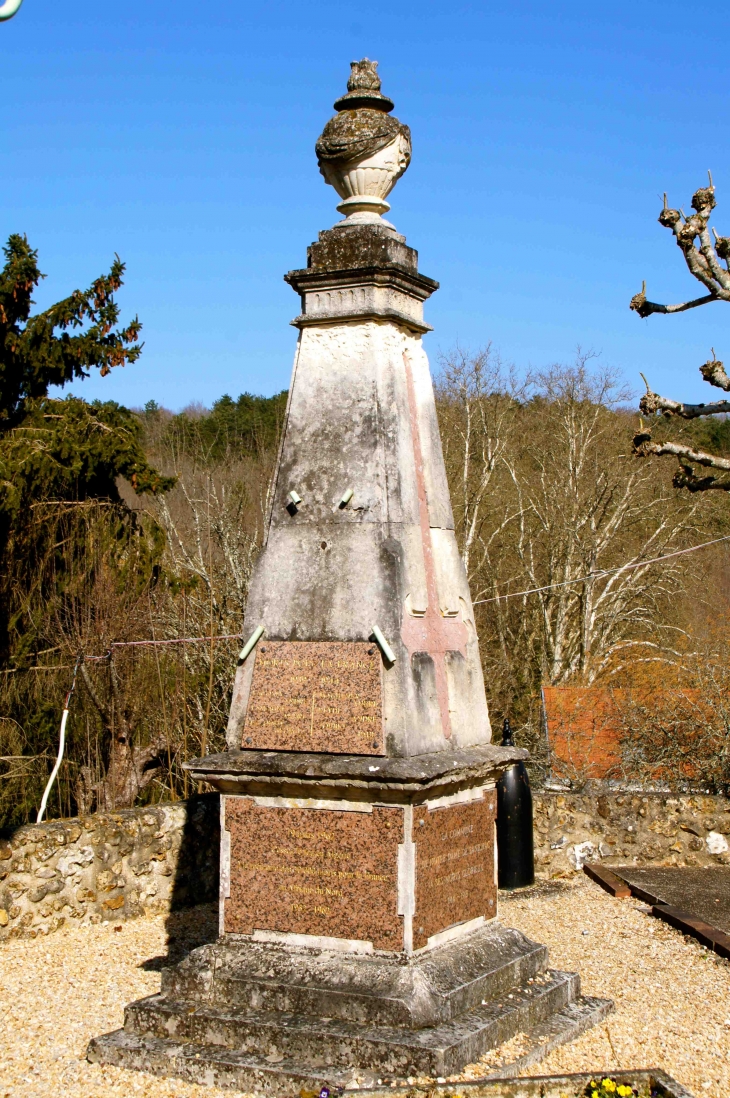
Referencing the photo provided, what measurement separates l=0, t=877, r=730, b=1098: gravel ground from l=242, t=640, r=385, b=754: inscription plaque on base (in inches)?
65.0

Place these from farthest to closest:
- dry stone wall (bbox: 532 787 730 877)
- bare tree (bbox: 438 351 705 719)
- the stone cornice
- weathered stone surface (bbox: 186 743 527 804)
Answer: bare tree (bbox: 438 351 705 719) < dry stone wall (bbox: 532 787 730 877) < the stone cornice < weathered stone surface (bbox: 186 743 527 804)

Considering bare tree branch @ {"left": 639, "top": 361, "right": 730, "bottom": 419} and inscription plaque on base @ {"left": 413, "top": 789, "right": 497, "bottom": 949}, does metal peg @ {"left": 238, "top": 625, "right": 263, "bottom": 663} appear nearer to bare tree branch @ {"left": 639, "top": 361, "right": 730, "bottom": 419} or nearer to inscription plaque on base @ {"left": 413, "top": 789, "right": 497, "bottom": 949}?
inscription plaque on base @ {"left": 413, "top": 789, "right": 497, "bottom": 949}

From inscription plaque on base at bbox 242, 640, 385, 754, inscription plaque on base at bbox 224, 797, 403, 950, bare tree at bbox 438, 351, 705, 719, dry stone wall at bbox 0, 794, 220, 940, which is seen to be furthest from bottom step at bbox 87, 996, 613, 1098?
bare tree at bbox 438, 351, 705, 719

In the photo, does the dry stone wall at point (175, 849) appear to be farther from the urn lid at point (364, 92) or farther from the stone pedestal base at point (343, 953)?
the urn lid at point (364, 92)

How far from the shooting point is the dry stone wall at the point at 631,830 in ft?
34.8

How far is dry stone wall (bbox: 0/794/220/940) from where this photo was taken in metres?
8.25

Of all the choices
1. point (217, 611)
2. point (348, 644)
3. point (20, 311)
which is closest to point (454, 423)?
point (217, 611)

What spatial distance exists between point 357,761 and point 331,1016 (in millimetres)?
1204

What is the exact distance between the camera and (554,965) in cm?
738

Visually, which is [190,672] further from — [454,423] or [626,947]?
[454,423]

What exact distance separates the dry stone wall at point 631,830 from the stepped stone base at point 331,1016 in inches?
184

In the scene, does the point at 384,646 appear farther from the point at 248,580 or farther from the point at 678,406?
the point at 248,580

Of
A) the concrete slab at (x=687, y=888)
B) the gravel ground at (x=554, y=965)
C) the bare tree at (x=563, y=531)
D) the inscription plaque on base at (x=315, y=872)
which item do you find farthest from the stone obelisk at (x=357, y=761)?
the bare tree at (x=563, y=531)

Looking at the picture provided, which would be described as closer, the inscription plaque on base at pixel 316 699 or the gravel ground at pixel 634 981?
the gravel ground at pixel 634 981
